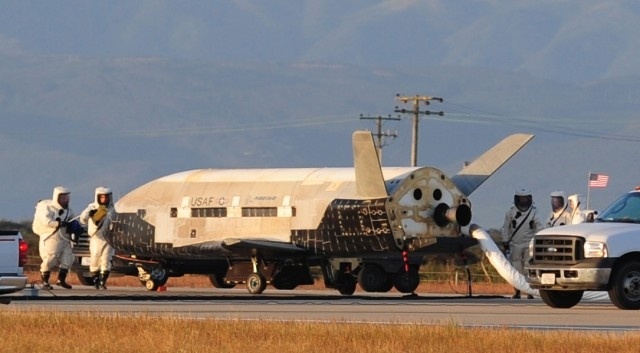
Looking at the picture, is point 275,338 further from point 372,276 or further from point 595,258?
point 372,276

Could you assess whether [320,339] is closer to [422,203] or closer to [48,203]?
[422,203]

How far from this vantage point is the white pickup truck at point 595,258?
104 ft

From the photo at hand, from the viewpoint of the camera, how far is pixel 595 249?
3170 centimetres

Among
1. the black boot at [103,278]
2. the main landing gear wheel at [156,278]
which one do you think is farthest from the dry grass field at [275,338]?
the main landing gear wheel at [156,278]

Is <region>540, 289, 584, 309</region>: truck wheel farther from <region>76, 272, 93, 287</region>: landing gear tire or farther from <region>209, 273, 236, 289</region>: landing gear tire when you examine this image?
<region>76, 272, 93, 287</region>: landing gear tire

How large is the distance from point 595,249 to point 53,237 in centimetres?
1545

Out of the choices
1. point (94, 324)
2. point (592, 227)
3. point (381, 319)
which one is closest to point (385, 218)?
point (592, 227)

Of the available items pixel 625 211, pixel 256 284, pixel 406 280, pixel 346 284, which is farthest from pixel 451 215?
pixel 625 211

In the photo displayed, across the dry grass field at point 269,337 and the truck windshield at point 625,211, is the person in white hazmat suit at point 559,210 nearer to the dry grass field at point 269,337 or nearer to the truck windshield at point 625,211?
the truck windshield at point 625,211

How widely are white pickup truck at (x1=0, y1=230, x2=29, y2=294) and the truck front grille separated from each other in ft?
27.7

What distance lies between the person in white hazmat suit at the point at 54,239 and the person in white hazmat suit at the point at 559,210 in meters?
10.4

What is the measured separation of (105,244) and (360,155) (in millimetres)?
6451

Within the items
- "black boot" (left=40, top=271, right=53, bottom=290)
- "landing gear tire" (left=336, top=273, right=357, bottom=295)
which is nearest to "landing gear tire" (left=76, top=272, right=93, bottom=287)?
"black boot" (left=40, top=271, right=53, bottom=290)

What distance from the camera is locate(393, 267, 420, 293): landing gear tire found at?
42.6 meters
